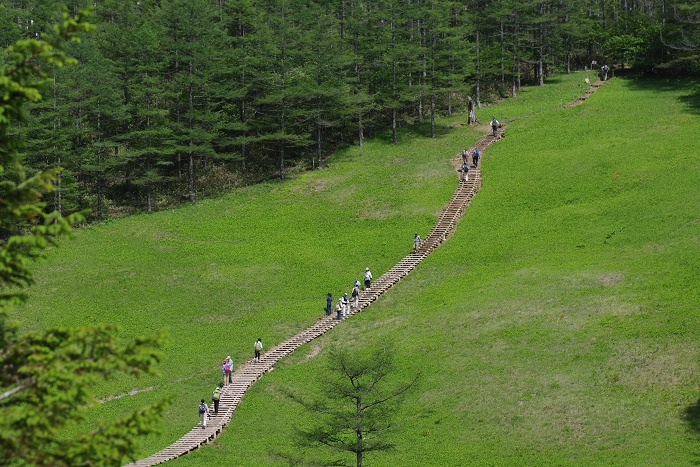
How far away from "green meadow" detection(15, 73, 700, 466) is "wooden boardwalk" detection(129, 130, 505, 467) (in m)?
0.74

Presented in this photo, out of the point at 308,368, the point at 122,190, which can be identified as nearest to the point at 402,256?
the point at 308,368

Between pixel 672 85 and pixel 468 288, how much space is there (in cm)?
5314

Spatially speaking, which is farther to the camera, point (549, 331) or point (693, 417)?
point (549, 331)

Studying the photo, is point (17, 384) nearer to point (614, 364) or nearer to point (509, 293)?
point (614, 364)

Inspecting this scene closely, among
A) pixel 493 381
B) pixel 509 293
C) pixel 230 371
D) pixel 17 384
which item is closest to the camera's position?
pixel 17 384

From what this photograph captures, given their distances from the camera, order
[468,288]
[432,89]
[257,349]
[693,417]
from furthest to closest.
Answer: [432,89] → [468,288] → [257,349] → [693,417]

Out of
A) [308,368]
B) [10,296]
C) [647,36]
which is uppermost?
[647,36]

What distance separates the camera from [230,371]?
46312mm

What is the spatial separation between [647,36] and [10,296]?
100509 mm

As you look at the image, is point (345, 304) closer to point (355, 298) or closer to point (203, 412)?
point (355, 298)

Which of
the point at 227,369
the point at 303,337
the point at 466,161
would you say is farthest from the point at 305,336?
the point at 466,161

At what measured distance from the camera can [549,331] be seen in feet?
148

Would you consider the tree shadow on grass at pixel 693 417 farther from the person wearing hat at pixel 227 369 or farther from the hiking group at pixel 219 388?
the person wearing hat at pixel 227 369

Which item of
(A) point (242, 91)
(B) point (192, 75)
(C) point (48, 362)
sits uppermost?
(B) point (192, 75)
